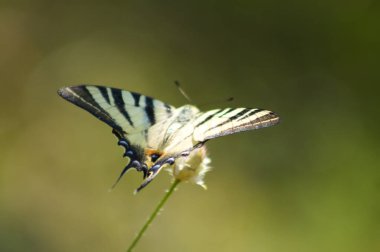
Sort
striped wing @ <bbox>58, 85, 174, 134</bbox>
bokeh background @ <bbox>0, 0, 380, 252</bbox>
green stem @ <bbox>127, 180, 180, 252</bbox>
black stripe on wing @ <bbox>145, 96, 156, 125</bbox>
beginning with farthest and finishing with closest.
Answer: bokeh background @ <bbox>0, 0, 380, 252</bbox> → black stripe on wing @ <bbox>145, 96, 156, 125</bbox> → striped wing @ <bbox>58, 85, 174, 134</bbox> → green stem @ <bbox>127, 180, 180, 252</bbox>

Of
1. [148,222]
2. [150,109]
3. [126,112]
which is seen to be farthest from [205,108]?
[148,222]

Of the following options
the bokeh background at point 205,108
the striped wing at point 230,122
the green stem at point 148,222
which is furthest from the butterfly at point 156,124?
the bokeh background at point 205,108

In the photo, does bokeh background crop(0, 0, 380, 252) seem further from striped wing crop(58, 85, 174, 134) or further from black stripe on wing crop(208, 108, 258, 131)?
black stripe on wing crop(208, 108, 258, 131)

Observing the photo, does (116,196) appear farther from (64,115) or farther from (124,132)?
(124,132)

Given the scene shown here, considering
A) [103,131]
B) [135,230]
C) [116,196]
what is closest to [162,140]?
[135,230]

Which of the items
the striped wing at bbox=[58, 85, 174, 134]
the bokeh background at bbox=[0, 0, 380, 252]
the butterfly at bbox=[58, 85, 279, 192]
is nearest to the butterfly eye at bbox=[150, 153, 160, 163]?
the butterfly at bbox=[58, 85, 279, 192]

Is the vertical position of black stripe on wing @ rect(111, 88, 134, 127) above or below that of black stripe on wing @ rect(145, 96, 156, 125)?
above

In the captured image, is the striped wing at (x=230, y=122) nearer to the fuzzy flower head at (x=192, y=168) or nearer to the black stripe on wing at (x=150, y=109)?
the fuzzy flower head at (x=192, y=168)
